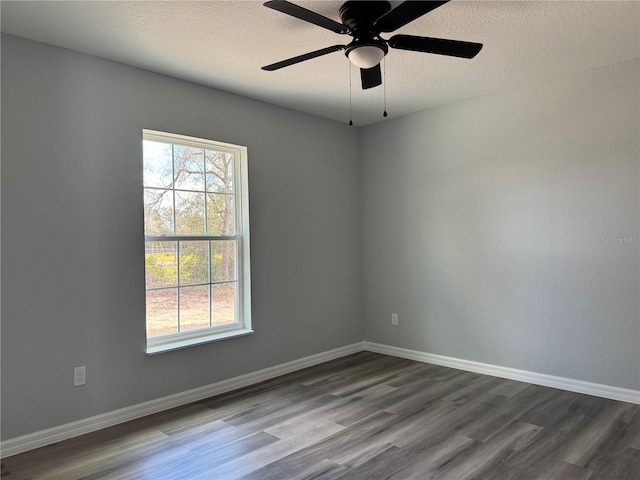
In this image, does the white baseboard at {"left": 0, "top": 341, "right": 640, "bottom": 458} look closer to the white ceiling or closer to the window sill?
the window sill

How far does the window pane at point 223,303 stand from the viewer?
147 inches

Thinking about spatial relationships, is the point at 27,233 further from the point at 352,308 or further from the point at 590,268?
the point at 590,268

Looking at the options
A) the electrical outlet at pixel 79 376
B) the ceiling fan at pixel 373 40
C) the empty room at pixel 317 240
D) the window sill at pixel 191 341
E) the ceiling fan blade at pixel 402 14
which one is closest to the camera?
the ceiling fan blade at pixel 402 14

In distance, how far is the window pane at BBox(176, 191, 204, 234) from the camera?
3500mm

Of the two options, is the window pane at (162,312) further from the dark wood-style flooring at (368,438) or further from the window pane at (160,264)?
the dark wood-style flooring at (368,438)

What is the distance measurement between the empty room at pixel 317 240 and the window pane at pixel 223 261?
0.08 feet

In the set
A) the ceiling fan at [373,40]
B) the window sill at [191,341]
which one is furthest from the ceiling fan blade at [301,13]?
the window sill at [191,341]

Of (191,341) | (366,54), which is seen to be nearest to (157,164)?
(191,341)

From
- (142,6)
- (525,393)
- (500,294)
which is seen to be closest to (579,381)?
(525,393)

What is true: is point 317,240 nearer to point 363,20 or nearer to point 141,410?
point 141,410

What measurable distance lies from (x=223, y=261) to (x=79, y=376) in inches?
53.9

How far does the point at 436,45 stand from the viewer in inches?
90.2

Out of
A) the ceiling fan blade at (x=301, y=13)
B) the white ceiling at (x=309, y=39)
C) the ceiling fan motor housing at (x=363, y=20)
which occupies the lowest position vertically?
the ceiling fan blade at (x=301, y=13)

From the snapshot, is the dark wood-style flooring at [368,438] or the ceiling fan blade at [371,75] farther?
the ceiling fan blade at [371,75]
